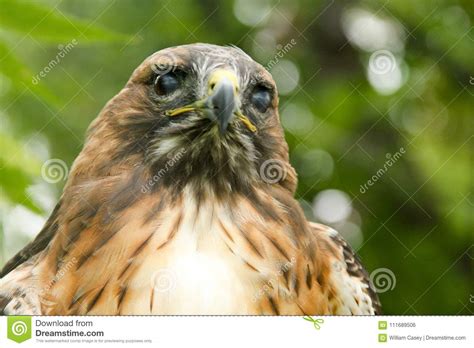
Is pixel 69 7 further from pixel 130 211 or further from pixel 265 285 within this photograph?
pixel 265 285

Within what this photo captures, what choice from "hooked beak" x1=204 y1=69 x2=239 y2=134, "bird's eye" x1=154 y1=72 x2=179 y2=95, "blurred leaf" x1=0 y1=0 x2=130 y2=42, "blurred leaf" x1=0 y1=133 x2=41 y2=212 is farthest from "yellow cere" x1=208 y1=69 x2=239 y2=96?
"blurred leaf" x1=0 y1=133 x2=41 y2=212

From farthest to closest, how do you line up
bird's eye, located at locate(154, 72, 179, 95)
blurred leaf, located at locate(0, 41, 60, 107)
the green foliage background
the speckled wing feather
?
the green foliage background < the speckled wing feather < bird's eye, located at locate(154, 72, 179, 95) < blurred leaf, located at locate(0, 41, 60, 107)

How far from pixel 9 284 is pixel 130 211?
0.32 meters

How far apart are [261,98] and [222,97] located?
0.20 metres

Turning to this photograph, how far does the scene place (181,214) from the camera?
167cm

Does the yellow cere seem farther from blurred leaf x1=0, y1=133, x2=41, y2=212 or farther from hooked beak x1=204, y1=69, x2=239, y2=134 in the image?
blurred leaf x1=0, y1=133, x2=41, y2=212

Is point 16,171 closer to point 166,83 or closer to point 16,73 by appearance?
point 16,73

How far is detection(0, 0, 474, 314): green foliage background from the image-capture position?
6.75 feet

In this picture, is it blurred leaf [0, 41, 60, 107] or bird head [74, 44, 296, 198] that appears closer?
blurred leaf [0, 41, 60, 107]

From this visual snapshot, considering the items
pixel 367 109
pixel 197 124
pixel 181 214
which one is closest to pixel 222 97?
pixel 197 124

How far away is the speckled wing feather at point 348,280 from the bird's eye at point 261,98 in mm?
354

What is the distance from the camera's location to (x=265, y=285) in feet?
5.36
